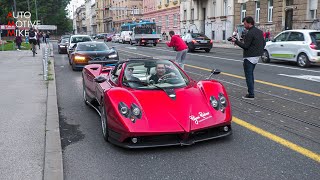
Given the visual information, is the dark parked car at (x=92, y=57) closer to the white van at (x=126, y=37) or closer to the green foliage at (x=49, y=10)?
the white van at (x=126, y=37)

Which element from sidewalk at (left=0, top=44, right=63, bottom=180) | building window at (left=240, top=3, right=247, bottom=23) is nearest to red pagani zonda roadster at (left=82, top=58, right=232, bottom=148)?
sidewalk at (left=0, top=44, right=63, bottom=180)

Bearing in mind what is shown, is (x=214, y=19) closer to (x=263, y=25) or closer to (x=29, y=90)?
(x=263, y=25)

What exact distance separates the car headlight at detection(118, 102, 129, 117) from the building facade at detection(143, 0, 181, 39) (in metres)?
47.3

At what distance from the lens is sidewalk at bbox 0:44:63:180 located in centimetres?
421

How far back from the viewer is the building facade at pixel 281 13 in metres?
28.2

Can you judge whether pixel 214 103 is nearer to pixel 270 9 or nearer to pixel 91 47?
pixel 91 47

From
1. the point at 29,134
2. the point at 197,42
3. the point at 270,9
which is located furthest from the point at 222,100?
the point at 270,9

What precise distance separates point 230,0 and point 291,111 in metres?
35.2

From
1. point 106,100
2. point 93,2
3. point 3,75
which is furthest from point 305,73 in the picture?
point 93,2

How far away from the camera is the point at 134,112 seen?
479 cm

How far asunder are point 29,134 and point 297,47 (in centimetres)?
1241

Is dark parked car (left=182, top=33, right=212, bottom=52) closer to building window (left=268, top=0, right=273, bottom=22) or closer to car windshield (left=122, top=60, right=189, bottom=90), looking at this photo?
building window (left=268, top=0, right=273, bottom=22)

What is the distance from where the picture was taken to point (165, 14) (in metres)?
61.2

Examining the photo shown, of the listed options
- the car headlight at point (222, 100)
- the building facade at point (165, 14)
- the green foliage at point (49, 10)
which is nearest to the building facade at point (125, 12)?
the building facade at point (165, 14)
